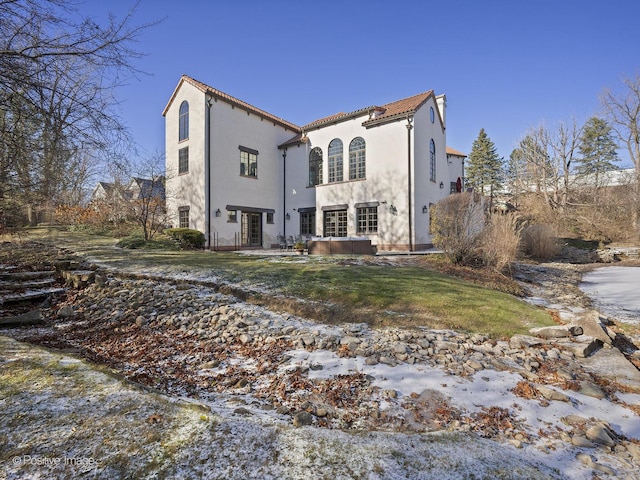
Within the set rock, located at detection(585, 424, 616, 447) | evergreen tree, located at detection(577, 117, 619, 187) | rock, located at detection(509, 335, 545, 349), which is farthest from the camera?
evergreen tree, located at detection(577, 117, 619, 187)

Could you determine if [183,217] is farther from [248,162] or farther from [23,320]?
[23,320]

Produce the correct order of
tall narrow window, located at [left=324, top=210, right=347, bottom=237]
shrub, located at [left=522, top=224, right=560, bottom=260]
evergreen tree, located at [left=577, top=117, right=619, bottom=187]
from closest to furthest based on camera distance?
shrub, located at [left=522, top=224, right=560, bottom=260] < tall narrow window, located at [left=324, top=210, right=347, bottom=237] < evergreen tree, located at [left=577, top=117, right=619, bottom=187]

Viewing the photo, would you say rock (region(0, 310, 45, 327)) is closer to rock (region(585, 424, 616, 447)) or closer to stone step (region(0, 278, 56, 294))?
stone step (region(0, 278, 56, 294))

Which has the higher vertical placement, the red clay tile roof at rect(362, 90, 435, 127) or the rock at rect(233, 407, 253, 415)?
the red clay tile roof at rect(362, 90, 435, 127)

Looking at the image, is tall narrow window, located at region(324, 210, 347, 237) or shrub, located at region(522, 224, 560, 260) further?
tall narrow window, located at region(324, 210, 347, 237)

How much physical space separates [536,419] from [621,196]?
1034 inches

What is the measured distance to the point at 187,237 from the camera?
1506 centimetres

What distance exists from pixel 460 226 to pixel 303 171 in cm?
1174

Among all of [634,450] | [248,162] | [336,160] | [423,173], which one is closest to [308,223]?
[336,160]

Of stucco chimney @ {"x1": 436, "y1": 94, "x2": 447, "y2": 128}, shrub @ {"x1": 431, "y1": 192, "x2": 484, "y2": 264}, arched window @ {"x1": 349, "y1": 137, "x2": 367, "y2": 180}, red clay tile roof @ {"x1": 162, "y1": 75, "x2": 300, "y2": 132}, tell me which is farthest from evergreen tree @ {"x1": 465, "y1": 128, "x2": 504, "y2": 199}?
shrub @ {"x1": 431, "y1": 192, "x2": 484, "y2": 264}

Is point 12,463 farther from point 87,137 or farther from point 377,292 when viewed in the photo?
point 377,292

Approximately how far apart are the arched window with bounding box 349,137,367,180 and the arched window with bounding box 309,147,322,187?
2234 mm

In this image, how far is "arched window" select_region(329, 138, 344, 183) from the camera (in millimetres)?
18344

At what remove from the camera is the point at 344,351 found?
154 inches
